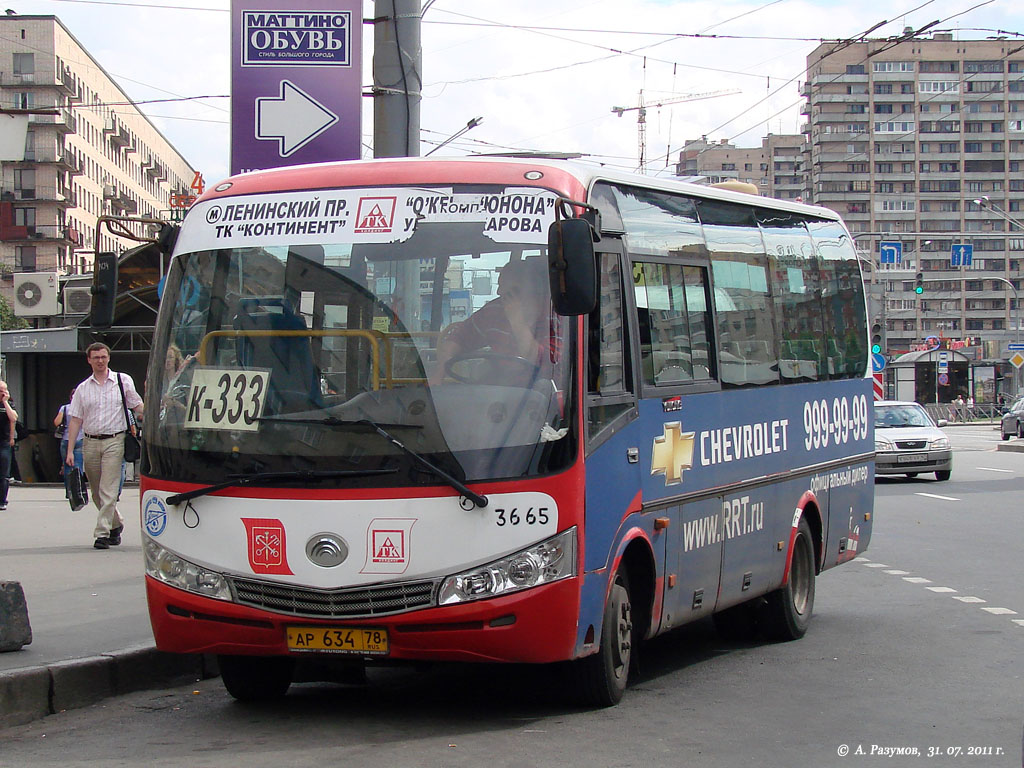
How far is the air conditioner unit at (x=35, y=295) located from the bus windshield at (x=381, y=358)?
88.4ft

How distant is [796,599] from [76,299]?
2564 cm

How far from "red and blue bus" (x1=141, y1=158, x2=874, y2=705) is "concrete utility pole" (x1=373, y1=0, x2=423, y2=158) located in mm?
4427

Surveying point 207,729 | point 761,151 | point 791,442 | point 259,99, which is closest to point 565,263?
point 207,729

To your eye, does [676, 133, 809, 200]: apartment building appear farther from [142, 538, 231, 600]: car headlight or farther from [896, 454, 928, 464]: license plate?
[142, 538, 231, 600]: car headlight

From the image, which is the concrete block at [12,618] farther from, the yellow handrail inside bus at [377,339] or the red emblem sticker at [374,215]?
the red emblem sticker at [374,215]

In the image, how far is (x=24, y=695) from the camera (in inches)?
302

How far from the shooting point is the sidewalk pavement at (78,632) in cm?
782

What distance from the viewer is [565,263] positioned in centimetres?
686

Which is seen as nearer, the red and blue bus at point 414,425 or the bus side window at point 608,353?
the red and blue bus at point 414,425

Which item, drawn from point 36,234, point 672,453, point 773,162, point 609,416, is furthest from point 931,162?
point 609,416

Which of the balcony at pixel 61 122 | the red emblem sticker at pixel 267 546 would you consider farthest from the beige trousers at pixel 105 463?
the balcony at pixel 61 122

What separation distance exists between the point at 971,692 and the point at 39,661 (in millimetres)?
4920

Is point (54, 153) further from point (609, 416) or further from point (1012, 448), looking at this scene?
point (609, 416)

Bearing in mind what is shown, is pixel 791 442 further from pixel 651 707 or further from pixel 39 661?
pixel 39 661
